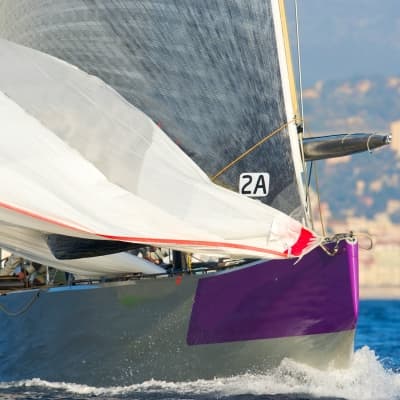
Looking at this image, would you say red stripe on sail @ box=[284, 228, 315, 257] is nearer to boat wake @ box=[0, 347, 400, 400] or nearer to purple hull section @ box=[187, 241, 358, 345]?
purple hull section @ box=[187, 241, 358, 345]

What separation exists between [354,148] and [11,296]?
10.6 feet

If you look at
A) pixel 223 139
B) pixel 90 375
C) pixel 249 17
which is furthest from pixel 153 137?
pixel 90 375

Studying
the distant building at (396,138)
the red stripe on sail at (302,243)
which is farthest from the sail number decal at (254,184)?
the distant building at (396,138)

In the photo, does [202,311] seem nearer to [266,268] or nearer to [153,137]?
[266,268]

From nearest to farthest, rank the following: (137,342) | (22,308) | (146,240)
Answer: (146,240)
(137,342)
(22,308)

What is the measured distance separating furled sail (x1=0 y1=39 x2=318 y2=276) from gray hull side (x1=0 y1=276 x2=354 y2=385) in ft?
3.15

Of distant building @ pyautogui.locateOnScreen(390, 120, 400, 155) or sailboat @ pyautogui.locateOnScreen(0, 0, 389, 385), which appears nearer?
sailboat @ pyautogui.locateOnScreen(0, 0, 389, 385)

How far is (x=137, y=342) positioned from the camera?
33.3 ft

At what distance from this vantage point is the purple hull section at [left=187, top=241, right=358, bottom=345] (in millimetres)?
9531

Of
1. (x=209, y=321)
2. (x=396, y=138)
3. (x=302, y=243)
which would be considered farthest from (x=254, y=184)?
(x=396, y=138)

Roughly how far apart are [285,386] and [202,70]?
244cm

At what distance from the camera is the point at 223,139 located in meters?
9.84

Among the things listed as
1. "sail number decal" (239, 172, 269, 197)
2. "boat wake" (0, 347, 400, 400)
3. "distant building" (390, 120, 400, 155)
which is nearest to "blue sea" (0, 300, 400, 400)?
"boat wake" (0, 347, 400, 400)

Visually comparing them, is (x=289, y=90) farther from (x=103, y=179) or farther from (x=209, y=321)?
(x=209, y=321)
